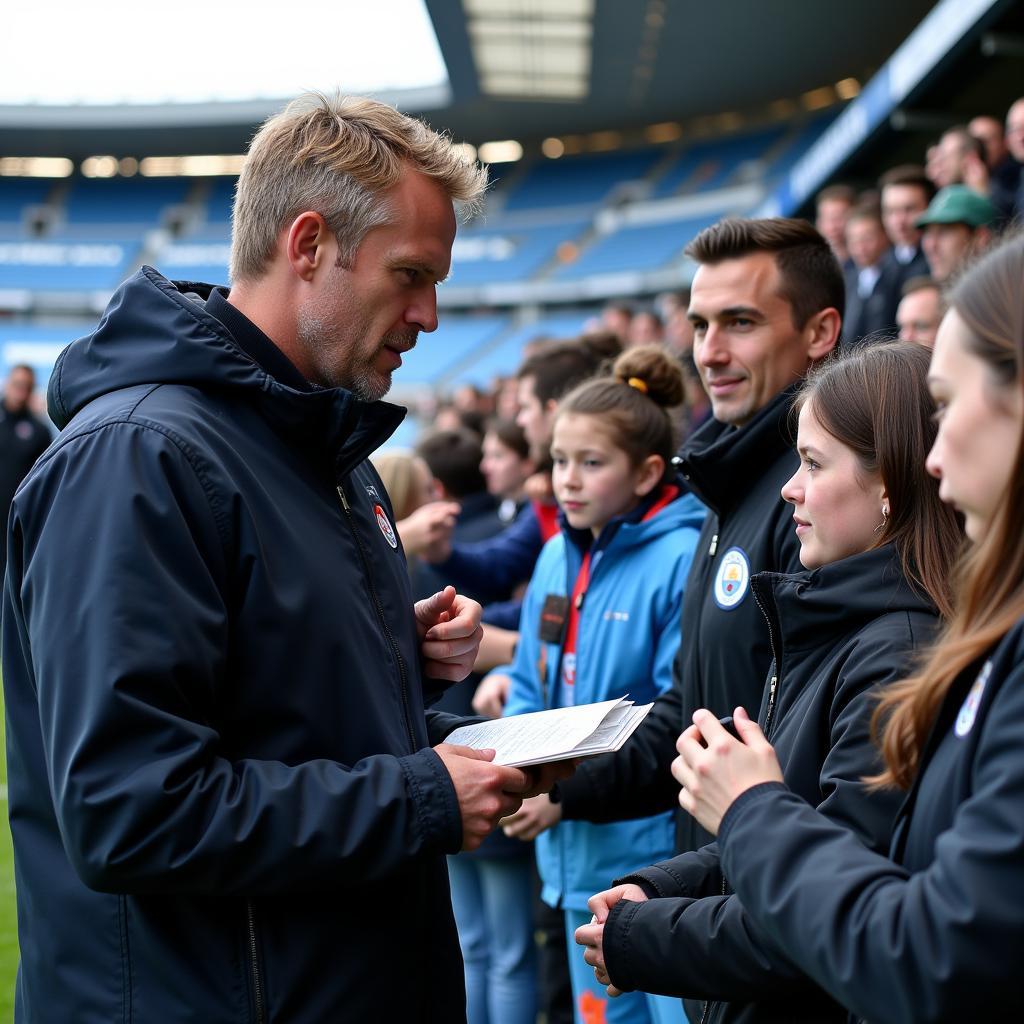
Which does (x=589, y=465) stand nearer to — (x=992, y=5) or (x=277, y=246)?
(x=277, y=246)

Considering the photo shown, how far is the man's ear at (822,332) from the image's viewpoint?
2744 millimetres

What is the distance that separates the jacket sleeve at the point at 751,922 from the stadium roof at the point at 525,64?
17.4 meters

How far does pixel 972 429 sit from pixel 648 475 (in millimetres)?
2145

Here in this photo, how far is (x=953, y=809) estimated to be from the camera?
127 centimetres

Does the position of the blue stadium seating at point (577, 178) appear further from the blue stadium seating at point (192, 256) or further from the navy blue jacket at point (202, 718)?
the navy blue jacket at point (202, 718)

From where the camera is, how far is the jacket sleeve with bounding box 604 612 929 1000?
1546 millimetres

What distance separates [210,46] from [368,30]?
15.2 ft

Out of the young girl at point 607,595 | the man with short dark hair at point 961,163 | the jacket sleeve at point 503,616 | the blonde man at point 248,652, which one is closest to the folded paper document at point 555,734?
the blonde man at point 248,652

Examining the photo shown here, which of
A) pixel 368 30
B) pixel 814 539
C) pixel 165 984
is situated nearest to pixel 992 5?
pixel 814 539

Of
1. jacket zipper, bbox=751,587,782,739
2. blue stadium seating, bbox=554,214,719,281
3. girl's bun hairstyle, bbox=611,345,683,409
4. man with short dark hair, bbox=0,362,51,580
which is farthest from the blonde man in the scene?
blue stadium seating, bbox=554,214,719,281

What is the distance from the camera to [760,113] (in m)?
26.7

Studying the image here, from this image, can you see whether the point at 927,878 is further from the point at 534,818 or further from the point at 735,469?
the point at 534,818

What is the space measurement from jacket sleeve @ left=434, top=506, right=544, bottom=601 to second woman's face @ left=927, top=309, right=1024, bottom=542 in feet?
9.73

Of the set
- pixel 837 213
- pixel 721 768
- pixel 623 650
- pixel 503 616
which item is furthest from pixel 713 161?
pixel 721 768
